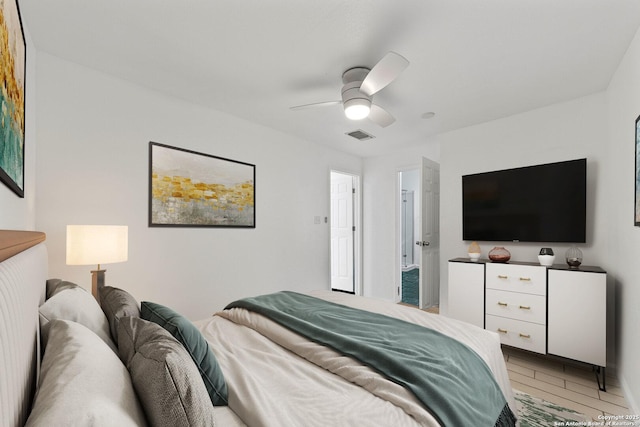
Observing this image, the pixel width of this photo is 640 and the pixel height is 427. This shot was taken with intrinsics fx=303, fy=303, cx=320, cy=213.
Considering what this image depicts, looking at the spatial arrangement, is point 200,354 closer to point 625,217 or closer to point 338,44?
point 338,44

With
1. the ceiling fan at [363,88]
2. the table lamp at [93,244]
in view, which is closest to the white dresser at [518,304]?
the ceiling fan at [363,88]

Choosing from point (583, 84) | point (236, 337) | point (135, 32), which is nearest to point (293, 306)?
point (236, 337)

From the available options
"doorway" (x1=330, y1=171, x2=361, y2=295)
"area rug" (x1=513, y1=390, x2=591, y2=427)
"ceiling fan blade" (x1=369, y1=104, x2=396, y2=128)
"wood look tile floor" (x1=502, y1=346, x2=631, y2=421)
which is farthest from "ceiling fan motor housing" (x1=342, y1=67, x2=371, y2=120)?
"doorway" (x1=330, y1=171, x2=361, y2=295)

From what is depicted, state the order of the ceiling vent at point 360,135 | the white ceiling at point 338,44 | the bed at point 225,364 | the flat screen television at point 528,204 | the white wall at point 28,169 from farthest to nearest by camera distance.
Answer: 1. the ceiling vent at point 360,135
2. the flat screen television at point 528,204
3. the white ceiling at point 338,44
4. the white wall at point 28,169
5. the bed at point 225,364

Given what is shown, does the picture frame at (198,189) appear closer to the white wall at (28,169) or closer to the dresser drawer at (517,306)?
the white wall at (28,169)

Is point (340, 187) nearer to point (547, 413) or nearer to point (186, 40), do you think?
point (186, 40)

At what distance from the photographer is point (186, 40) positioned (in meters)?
2.05

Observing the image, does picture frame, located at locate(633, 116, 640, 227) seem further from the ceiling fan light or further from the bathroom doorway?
the bathroom doorway

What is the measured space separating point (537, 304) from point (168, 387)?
3172mm

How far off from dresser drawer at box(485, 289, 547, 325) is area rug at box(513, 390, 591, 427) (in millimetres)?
811

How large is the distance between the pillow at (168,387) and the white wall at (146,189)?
6.76 feet

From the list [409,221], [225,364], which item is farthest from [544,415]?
[409,221]

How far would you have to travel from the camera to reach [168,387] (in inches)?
28.6

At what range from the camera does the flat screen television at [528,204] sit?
9.40ft
